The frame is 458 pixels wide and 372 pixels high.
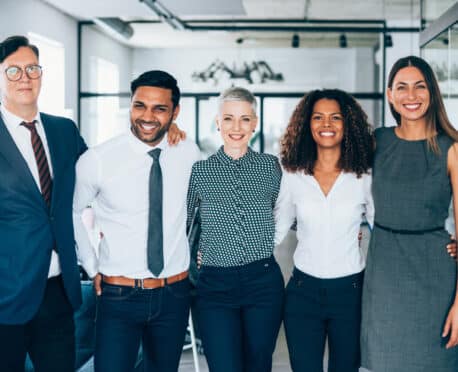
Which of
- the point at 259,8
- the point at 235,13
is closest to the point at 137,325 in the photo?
the point at 235,13

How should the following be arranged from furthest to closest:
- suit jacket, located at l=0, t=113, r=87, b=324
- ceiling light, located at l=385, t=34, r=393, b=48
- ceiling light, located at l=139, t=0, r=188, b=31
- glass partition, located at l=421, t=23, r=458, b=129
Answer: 1. ceiling light, located at l=385, t=34, r=393, b=48
2. ceiling light, located at l=139, t=0, r=188, b=31
3. glass partition, located at l=421, t=23, r=458, b=129
4. suit jacket, located at l=0, t=113, r=87, b=324

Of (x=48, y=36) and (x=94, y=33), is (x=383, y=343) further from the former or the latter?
(x=94, y=33)

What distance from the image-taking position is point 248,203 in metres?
2.33

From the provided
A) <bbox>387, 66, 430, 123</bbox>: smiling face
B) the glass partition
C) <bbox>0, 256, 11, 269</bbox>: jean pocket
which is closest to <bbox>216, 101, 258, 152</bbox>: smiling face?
<bbox>387, 66, 430, 123</bbox>: smiling face

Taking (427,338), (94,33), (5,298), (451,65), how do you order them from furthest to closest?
(94,33) → (451,65) → (427,338) → (5,298)

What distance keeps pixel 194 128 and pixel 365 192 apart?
301 inches

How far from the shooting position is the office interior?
8430 millimetres

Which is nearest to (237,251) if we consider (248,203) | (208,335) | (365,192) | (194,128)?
(248,203)

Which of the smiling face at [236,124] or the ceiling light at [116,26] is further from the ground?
the ceiling light at [116,26]

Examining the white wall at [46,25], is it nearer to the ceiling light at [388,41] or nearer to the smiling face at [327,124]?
the ceiling light at [388,41]

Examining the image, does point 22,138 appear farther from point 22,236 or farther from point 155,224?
point 155,224

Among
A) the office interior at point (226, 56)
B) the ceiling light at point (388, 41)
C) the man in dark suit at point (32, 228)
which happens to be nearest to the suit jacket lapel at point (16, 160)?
the man in dark suit at point (32, 228)

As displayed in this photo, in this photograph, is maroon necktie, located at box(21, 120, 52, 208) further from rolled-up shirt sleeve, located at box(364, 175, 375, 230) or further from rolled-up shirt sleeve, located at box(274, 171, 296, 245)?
rolled-up shirt sleeve, located at box(364, 175, 375, 230)

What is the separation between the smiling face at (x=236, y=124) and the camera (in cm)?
238
